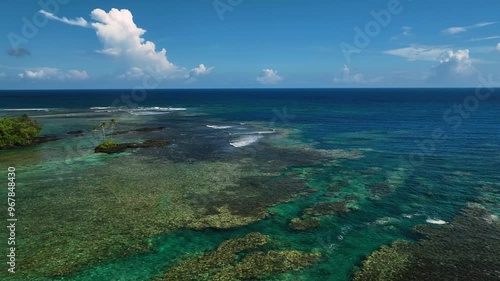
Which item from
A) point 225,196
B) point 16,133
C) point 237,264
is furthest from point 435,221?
point 16,133

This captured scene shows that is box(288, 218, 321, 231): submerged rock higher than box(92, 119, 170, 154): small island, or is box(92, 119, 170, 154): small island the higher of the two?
box(92, 119, 170, 154): small island

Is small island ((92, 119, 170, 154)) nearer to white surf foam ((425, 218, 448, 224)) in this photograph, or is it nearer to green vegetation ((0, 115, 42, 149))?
green vegetation ((0, 115, 42, 149))

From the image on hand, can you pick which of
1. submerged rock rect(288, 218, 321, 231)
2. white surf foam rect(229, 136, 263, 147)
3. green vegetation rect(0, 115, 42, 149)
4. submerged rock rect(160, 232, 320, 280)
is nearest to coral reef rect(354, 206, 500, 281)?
submerged rock rect(160, 232, 320, 280)

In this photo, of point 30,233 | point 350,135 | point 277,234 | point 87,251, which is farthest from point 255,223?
point 350,135

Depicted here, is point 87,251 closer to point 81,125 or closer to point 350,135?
point 350,135

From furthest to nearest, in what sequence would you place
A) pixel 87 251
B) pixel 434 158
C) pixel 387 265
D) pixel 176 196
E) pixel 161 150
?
pixel 161 150 < pixel 434 158 < pixel 176 196 < pixel 87 251 < pixel 387 265
